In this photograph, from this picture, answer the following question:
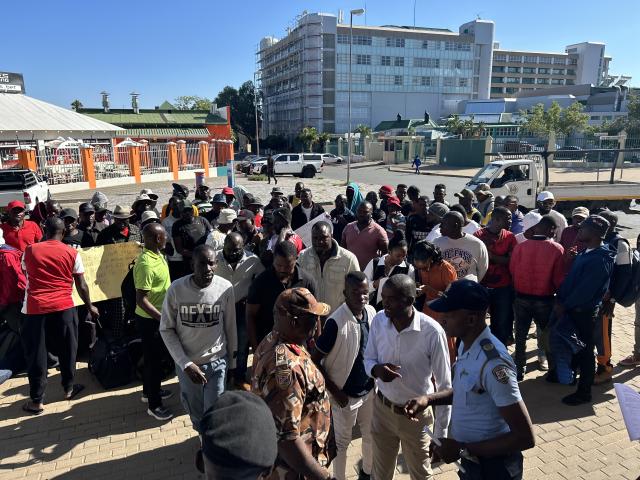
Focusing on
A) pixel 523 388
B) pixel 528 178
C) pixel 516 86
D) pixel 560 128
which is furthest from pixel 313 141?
pixel 516 86

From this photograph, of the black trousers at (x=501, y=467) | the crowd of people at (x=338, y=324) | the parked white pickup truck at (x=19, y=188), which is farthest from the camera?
the parked white pickup truck at (x=19, y=188)

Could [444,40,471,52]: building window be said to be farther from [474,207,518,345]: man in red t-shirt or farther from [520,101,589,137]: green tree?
[474,207,518,345]: man in red t-shirt

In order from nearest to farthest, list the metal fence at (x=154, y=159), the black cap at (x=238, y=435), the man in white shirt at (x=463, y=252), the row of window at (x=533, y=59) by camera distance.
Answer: the black cap at (x=238, y=435)
the man in white shirt at (x=463, y=252)
the metal fence at (x=154, y=159)
the row of window at (x=533, y=59)

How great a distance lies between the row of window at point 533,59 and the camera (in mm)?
99875

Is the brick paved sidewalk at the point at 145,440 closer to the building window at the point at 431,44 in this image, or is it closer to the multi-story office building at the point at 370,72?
the multi-story office building at the point at 370,72

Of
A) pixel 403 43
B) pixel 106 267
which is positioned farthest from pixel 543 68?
pixel 106 267

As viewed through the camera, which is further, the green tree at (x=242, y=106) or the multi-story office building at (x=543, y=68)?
the multi-story office building at (x=543, y=68)

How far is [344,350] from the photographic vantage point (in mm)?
3041

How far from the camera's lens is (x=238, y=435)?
4.06 feet

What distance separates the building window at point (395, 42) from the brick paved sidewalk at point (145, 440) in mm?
82129

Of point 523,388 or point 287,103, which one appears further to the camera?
point 287,103

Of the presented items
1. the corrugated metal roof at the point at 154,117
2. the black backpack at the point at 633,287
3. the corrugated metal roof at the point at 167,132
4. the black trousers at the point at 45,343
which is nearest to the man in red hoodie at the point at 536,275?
the black backpack at the point at 633,287

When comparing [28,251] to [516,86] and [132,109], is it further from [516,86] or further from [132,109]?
[516,86]

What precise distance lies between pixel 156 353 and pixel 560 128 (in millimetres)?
47305
